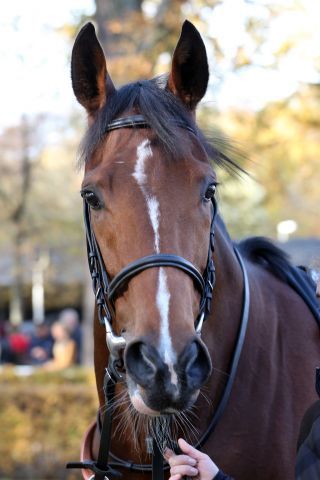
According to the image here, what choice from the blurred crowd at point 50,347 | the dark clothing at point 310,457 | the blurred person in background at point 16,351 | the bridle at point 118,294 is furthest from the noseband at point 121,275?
the blurred person in background at point 16,351

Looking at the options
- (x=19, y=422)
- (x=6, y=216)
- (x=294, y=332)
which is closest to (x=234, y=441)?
(x=294, y=332)

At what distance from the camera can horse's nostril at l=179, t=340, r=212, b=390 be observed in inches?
99.3

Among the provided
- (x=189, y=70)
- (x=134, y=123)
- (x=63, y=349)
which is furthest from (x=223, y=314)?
(x=63, y=349)

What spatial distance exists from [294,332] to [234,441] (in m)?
0.67

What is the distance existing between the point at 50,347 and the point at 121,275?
11.4 meters

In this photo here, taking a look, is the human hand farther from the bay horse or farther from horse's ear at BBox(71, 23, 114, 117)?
horse's ear at BBox(71, 23, 114, 117)

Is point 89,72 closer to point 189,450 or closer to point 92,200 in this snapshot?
point 92,200

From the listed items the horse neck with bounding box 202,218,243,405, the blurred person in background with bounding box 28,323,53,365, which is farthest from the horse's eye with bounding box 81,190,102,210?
the blurred person in background with bounding box 28,323,53,365

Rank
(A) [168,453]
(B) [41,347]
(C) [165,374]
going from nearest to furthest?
(C) [165,374] < (A) [168,453] < (B) [41,347]

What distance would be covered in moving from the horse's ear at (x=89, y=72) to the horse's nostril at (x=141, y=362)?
1.31 metres

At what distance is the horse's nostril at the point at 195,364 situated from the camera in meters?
2.52

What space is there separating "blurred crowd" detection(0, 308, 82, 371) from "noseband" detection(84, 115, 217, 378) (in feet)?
29.1

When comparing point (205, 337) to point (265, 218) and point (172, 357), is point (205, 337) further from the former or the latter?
point (265, 218)

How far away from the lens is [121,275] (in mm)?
2816
